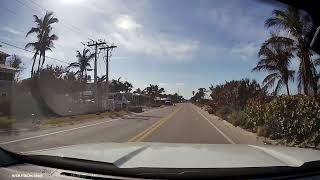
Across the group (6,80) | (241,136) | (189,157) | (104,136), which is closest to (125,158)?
(189,157)

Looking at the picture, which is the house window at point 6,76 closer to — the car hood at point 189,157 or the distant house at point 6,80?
the distant house at point 6,80

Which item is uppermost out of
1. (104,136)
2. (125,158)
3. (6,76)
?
(6,76)

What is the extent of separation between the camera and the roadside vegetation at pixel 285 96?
16.7 metres

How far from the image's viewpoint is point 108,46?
69.1m

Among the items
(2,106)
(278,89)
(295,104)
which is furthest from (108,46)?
(295,104)

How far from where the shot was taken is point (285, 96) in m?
21.5

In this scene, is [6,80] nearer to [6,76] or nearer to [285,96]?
[6,76]

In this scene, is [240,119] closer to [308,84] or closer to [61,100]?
[308,84]

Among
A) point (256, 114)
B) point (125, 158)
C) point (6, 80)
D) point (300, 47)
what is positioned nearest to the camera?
point (125, 158)

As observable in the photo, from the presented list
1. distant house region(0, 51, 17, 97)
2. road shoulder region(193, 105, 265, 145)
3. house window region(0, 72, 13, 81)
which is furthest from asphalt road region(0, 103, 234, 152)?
house window region(0, 72, 13, 81)

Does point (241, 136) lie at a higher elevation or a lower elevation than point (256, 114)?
lower

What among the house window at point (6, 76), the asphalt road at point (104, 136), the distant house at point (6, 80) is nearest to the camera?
the asphalt road at point (104, 136)

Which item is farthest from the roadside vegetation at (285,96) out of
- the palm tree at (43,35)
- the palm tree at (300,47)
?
the palm tree at (43,35)

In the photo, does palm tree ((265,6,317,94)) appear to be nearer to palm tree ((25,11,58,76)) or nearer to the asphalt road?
the asphalt road
